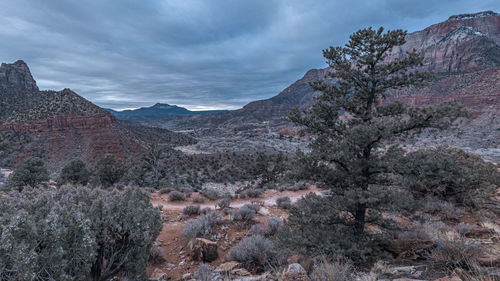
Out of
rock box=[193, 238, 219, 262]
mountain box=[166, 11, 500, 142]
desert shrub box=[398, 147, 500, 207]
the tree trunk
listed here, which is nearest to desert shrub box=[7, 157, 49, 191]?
rock box=[193, 238, 219, 262]

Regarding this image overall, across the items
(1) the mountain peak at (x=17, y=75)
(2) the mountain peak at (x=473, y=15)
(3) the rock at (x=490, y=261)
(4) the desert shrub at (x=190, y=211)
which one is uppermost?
(2) the mountain peak at (x=473, y=15)

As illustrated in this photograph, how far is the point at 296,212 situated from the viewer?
5.88 meters

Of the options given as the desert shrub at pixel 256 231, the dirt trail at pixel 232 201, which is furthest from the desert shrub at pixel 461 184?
the dirt trail at pixel 232 201

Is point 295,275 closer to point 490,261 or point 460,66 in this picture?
point 490,261

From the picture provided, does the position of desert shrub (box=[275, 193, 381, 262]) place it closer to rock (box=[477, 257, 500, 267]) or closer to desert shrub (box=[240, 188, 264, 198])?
rock (box=[477, 257, 500, 267])

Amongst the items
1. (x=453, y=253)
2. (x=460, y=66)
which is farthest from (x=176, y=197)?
(x=460, y=66)

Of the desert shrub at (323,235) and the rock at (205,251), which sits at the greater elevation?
the desert shrub at (323,235)

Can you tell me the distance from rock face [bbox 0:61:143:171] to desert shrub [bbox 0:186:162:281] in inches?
1409

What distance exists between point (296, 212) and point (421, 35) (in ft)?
485

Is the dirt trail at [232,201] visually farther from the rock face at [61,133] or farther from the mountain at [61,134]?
the rock face at [61,133]

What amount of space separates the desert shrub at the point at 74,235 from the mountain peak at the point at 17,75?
3442 inches

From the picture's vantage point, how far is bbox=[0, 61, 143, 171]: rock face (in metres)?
34.1

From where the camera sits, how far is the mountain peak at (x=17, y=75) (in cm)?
6694

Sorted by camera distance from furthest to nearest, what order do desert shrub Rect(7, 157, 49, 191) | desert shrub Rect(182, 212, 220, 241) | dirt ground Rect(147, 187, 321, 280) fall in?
desert shrub Rect(7, 157, 49, 191) < desert shrub Rect(182, 212, 220, 241) < dirt ground Rect(147, 187, 321, 280)
